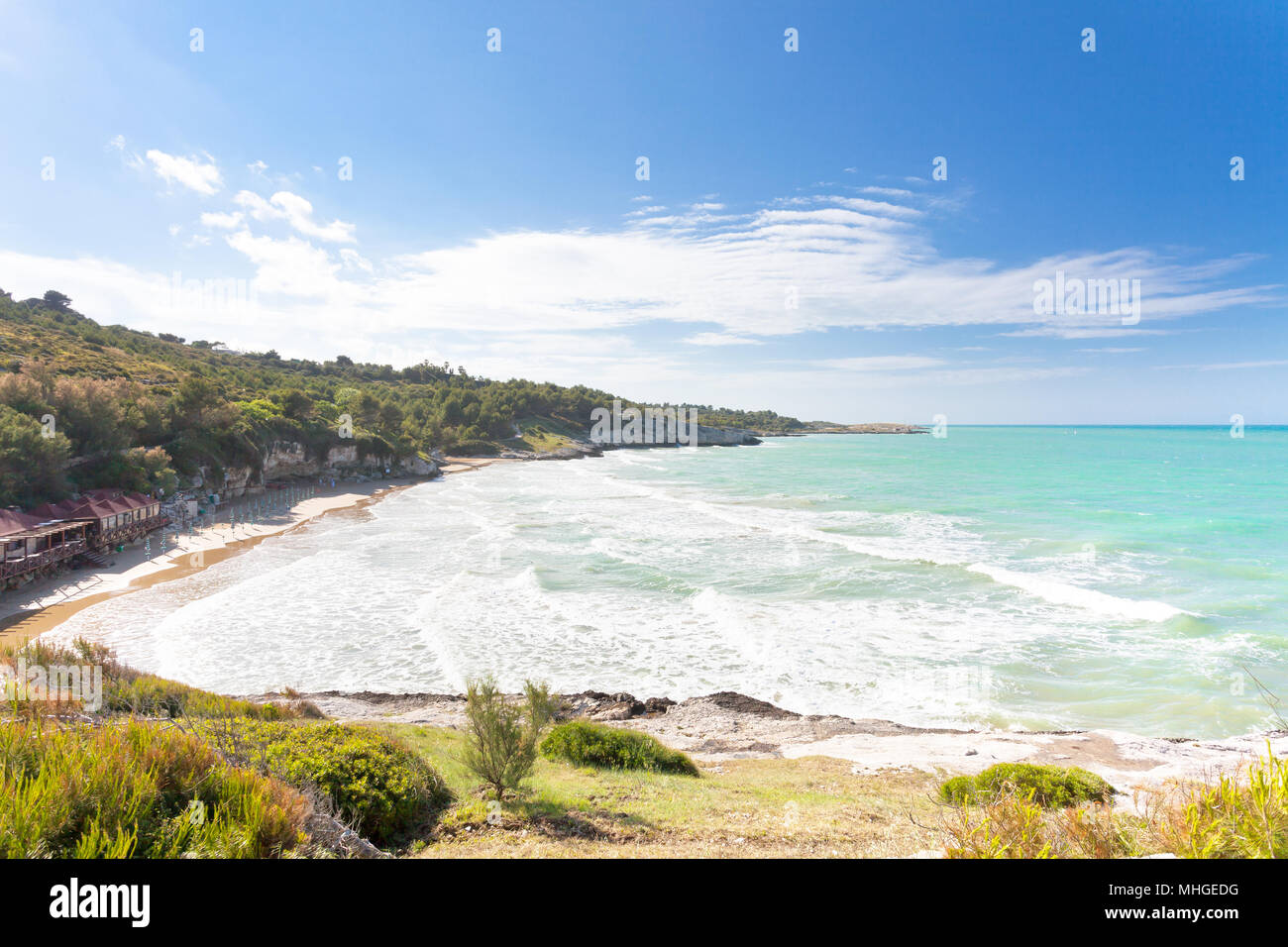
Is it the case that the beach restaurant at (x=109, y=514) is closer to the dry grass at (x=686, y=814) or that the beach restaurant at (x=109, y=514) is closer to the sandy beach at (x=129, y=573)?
the sandy beach at (x=129, y=573)

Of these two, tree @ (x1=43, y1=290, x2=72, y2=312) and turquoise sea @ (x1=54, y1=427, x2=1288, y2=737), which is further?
tree @ (x1=43, y1=290, x2=72, y2=312)

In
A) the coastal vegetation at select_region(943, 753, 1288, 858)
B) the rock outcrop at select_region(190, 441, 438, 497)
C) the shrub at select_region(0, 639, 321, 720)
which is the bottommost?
the shrub at select_region(0, 639, 321, 720)

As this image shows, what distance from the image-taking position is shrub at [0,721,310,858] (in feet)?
11.4

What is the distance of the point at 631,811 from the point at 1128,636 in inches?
835

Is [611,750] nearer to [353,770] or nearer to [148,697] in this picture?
[353,770]

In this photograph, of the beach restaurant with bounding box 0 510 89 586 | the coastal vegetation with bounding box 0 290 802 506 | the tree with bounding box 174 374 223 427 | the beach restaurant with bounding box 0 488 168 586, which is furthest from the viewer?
the tree with bounding box 174 374 223 427

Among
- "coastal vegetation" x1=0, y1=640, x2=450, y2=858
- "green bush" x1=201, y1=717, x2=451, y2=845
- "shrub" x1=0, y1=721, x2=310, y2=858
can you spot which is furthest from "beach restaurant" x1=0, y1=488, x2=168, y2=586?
"shrub" x1=0, y1=721, x2=310, y2=858

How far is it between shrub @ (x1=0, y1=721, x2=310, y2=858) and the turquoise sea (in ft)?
42.0

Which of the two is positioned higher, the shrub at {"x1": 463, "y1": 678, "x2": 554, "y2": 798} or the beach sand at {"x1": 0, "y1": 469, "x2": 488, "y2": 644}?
the shrub at {"x1": 463, "y1": 678, "x2": 554, "y2": 798}

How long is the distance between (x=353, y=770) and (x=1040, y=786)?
34.6 ft

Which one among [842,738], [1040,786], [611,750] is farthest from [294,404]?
[1040,786]

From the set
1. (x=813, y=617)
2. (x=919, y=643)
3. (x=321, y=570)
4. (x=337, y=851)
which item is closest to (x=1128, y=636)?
(x=919, y=643)

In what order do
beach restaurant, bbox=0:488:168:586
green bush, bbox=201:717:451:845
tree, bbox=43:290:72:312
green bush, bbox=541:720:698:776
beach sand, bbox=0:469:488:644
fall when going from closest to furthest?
green bush, bbox=201:717:451:845 → green bush, bbox=541:720:698:776 → beach sand, bbox=0:469:488:644 → beach restaurant, bbox=0:488:168:586 → tree, bbox=43:290:72:312

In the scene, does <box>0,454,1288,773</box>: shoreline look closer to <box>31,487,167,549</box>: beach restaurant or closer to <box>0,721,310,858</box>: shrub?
<box>0,721,310,858</box>: shrub
